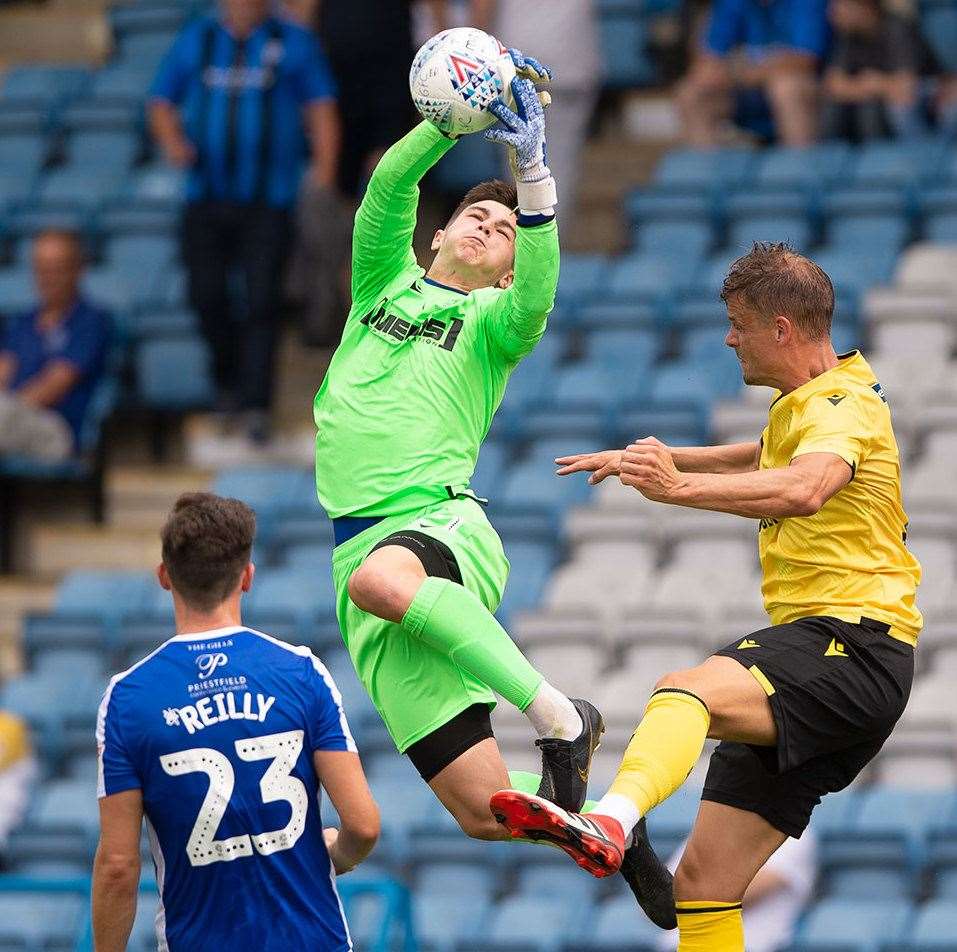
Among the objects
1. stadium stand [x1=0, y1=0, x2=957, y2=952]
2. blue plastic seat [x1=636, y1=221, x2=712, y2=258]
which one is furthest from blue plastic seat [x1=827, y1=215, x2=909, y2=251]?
blue plastic seat [x1=636, y1=221, x2=712, y2=258]

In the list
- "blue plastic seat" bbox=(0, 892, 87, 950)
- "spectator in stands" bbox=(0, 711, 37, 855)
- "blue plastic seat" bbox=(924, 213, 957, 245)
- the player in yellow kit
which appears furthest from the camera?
"blue plastic seat" bbox=(924, 213, 957, 245)

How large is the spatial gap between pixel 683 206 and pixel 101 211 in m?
3.46

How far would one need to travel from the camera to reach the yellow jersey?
576 centimetres

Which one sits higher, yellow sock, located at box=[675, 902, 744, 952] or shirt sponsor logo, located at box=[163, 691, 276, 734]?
shirt sponsor logo, located at box=[163, 691, 276, 734]

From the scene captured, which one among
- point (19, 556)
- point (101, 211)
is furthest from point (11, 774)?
point (101, 211)

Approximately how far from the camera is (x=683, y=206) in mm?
11898

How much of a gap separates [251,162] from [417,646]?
584cm

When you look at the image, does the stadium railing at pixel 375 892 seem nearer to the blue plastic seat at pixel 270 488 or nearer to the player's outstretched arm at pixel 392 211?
the player's outstretched arm at pixel 392 211

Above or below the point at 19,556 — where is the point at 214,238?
above

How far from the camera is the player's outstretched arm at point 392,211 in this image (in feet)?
20.2

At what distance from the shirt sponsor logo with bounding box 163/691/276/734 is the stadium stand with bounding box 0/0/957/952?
108 inches

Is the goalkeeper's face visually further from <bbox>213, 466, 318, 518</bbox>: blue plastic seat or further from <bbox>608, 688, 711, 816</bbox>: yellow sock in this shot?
<bbox>213, 466, 318, 518</bbox>: blue plastic seat

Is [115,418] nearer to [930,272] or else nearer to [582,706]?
[930,272]

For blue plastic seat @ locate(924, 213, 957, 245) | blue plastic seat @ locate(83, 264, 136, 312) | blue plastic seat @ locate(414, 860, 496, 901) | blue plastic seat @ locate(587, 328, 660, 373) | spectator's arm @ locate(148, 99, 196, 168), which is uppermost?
spectator's arm @ locate(148, 99, 196, 168)
